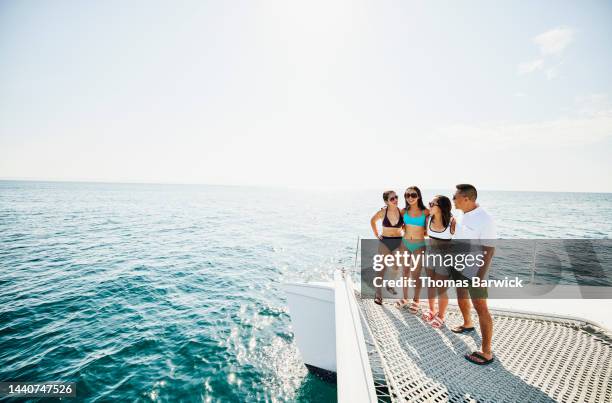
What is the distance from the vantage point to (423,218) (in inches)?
157

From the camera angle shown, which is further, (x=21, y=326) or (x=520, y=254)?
(x=520, y=254)

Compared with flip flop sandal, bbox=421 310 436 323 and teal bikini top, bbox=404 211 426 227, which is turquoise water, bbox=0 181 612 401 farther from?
teal bikini top, bbox=404 211 426 227

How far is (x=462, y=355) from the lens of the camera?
3133mm

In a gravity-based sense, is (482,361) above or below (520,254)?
above

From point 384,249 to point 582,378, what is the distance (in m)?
2.65

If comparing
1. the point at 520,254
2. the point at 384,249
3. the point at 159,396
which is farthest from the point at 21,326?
the point at 520,254

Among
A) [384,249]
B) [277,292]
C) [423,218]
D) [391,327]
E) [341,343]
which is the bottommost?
[277,292]

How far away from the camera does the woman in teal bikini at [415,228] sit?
13.1 ft

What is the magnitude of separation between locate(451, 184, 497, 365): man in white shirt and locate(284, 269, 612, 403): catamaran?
0.27 meters

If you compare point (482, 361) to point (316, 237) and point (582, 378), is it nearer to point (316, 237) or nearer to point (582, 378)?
point (582, 378)

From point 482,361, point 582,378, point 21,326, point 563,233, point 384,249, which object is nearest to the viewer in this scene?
point 582,378

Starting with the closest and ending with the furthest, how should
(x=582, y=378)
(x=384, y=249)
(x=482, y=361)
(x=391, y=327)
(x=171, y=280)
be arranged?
(x=582, y=378) → (x=482, y=361) → (x=391, y=327) → (x=384, y=249) → (x=171, y=280)

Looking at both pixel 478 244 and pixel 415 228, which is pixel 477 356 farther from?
A: pixel 415 228

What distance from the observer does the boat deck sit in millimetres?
2471
